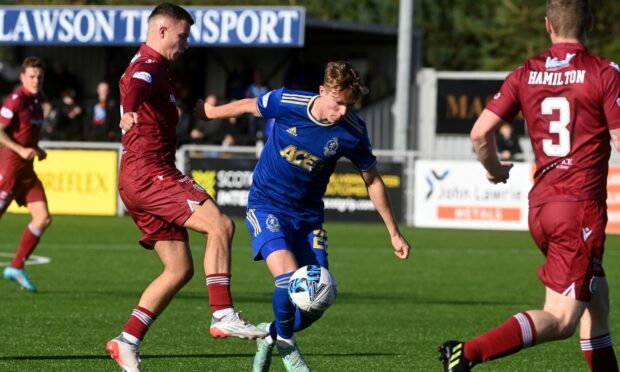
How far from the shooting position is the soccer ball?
7.77 m

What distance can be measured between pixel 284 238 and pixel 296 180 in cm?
37

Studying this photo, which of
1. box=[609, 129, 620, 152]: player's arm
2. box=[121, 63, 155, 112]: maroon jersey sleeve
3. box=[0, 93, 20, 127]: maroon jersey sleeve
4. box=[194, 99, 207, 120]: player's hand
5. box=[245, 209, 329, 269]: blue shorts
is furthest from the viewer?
box=[0, 93, 20, 127]: maroon jersey sleeve

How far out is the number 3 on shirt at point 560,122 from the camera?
6801 mm

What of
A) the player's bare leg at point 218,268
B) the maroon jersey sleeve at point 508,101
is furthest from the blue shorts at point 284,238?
the maroon jersey sleeve at point 508,101

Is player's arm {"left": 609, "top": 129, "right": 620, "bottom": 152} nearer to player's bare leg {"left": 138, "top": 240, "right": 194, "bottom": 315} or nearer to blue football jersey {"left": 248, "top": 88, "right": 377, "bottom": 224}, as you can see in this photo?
blue football jersey {"left": 248, "top": 88, "right": 377, "bottom": 224}

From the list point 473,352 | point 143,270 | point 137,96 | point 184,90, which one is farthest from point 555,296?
point 184,90

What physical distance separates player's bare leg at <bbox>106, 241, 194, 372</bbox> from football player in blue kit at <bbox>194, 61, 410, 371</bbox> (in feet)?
1.45

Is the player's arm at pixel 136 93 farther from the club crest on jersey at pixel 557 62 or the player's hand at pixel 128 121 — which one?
the club crest on jersey at pixel 557 62

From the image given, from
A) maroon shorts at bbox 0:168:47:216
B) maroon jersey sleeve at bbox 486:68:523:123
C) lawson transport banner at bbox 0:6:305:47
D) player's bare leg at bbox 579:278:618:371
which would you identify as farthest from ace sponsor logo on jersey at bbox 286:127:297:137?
lawson transport banner at bbox 0:6:305:47

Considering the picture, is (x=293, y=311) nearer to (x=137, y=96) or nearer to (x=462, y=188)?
(x=137, y=96)

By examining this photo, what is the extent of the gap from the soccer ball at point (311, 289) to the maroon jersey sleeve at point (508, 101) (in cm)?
154

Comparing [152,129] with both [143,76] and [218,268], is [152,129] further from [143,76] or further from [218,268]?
[218,268]

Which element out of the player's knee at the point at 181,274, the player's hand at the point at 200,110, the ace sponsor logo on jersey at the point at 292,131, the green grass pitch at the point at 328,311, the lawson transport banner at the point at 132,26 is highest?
the lawson transport banner at the point at 132,26

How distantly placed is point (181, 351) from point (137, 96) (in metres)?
2.39
